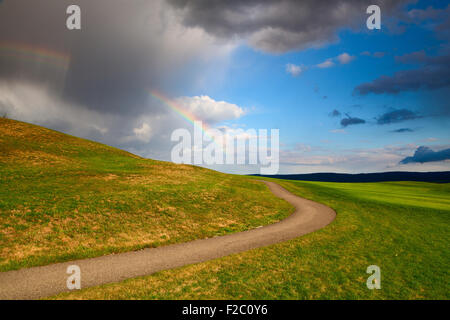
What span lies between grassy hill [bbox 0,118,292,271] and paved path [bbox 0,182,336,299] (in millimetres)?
1213

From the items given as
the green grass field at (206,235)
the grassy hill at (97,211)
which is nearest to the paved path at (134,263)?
the green grass field at (206,235)

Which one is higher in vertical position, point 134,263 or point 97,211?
point 97,211

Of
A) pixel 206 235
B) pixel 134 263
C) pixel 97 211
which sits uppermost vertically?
pixel 97 211

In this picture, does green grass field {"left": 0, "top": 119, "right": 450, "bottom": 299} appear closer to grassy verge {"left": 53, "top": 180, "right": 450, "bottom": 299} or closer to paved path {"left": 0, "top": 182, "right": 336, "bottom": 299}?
grassy verge {"left": 53, "top": 180, "right": 450, "bottom": 299}

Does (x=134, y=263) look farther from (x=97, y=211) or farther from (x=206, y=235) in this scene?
(x=97, y=211)

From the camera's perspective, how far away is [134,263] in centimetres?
1231

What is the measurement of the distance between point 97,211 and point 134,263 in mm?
8930

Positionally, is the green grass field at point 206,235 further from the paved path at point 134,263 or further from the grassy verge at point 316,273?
the paved path at point 134,263

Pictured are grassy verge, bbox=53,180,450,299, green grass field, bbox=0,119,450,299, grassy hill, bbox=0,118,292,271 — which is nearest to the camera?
grassy verge, bbox=53,180,450,299

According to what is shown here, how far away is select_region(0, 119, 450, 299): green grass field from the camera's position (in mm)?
9694

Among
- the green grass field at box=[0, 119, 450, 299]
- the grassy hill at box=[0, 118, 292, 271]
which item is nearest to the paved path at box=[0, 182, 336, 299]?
the green grass field at box=[0, 119, 450, 299]

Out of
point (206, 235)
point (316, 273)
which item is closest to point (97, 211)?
point (206, 235)

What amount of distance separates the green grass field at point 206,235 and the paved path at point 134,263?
93cm
